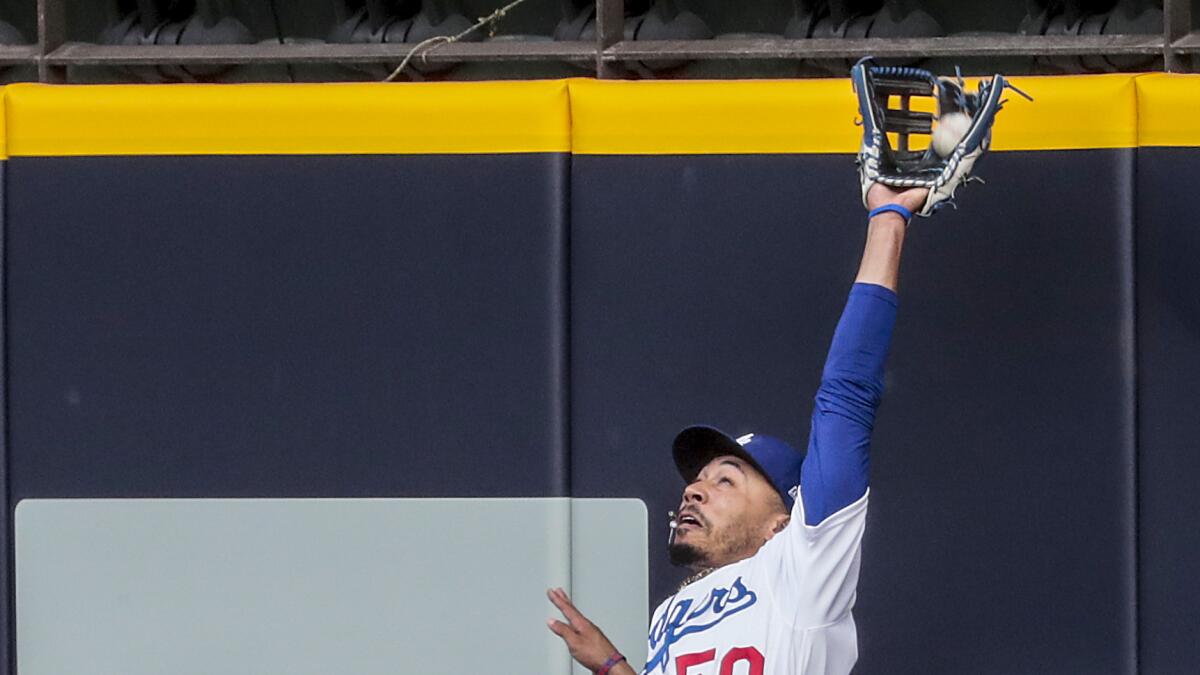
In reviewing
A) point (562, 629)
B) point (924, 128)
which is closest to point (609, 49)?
point (924, 128)

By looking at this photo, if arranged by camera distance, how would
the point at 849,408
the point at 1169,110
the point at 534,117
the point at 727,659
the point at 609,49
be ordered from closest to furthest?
the point at 849,408
the point at 727,659
the point at 1169,110
the point at 534,117
the point at 609,49

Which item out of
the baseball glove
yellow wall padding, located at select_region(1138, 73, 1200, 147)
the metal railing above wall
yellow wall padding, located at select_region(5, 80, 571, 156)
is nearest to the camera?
the baseball glove

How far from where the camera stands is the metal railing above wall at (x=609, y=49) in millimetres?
2967

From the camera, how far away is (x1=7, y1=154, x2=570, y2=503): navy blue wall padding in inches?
113

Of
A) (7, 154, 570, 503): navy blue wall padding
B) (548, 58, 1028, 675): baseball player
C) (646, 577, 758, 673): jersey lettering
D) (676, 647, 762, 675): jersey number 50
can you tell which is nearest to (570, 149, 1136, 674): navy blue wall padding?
(7, 154, 570, 503): navy blue wall padding

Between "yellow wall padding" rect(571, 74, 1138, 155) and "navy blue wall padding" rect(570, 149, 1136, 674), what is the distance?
0.09 feet

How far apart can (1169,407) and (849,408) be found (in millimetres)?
810

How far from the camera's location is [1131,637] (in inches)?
111

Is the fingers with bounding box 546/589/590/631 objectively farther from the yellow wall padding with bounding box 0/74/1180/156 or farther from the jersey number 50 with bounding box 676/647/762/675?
the yellow wall padding with bounding box 0/74/1180/156

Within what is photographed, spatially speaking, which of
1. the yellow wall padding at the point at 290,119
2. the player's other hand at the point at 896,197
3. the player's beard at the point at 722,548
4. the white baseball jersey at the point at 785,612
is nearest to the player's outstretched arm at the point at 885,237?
the player's other hand at the point at 896,197

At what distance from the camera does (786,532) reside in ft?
7.82

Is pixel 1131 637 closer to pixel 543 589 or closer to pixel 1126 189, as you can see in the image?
pixel 1126 189

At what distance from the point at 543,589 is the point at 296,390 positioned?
58 centimetres

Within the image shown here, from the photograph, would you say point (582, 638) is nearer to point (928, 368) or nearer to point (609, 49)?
point (928, 368)
